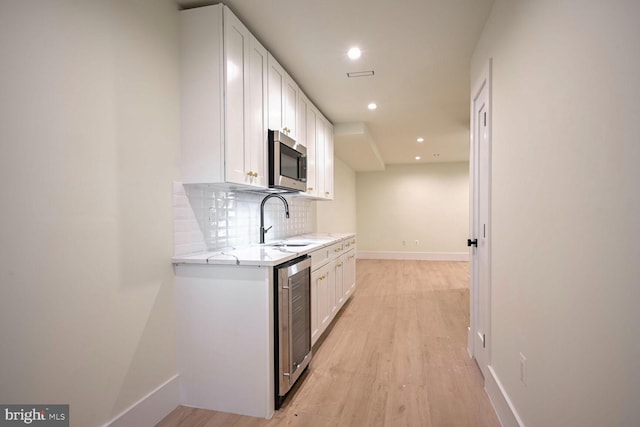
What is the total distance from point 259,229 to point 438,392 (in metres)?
1.95

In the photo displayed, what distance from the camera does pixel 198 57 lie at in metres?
1.99

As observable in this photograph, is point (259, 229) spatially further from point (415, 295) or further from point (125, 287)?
point (415, 295)

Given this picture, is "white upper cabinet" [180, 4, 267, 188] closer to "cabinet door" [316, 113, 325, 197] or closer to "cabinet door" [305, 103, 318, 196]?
"cabinet door" [305, 103, 318, 196]

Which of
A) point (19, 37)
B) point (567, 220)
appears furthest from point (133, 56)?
point (567, 220)

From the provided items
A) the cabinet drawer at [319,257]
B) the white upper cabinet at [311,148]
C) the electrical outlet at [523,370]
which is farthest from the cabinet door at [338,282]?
the electrical outlet at [523,370]

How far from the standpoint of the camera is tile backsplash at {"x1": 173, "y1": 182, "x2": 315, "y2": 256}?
202 cm

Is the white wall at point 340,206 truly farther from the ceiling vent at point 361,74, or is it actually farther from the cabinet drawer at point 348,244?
A: the ceiling vent at point 361,74

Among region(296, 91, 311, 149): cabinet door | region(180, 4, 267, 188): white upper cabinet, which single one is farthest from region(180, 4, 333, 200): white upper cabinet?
region(296, 91, 311, 149): cabinet door

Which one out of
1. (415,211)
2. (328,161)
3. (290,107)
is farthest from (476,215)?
(415,211)

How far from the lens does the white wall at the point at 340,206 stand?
5.59 m

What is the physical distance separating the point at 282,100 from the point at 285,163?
57 cm

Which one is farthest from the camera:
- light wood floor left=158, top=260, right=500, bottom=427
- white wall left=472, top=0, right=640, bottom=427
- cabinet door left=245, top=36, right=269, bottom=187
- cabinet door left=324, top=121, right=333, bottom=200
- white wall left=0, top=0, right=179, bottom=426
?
cabinet door left=324, top=121, right=333, bottom=200

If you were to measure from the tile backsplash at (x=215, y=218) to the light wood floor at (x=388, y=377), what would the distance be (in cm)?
105

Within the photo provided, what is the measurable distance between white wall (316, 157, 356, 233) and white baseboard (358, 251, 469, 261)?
2.61ft
